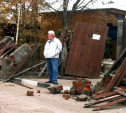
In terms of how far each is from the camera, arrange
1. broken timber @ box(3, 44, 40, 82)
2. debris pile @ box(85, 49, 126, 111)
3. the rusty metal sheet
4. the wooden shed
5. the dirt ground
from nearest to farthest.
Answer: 1. the dirt ground
2. debris pile @ box(85, 49, 126, 111)
3. broken timber @ box(3, 44, 40, 82)
4. the rusty metal sheet
5. the wooden shed

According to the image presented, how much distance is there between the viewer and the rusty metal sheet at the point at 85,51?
519 inches

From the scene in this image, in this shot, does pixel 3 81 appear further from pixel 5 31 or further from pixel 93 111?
pixel 5 31

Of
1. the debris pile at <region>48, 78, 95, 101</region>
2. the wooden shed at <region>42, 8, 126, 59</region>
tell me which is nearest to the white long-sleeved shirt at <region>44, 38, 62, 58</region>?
the debris pile at <region>48, 78, 95, 101</region>

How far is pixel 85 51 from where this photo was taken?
13.2 meters

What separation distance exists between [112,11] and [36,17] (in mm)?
5797

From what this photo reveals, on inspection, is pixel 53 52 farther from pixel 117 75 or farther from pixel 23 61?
pixel 117 75

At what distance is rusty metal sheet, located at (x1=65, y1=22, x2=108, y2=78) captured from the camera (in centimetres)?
1318

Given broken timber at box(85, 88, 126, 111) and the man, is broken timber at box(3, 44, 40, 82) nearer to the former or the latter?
the man

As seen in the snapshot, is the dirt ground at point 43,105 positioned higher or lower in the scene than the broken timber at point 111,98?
lower

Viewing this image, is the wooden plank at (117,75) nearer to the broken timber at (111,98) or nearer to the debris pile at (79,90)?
the broken timber at (111,98)

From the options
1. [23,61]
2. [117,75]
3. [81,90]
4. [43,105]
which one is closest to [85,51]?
[23,61]

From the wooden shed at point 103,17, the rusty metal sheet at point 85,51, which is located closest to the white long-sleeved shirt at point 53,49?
the rusty metal sheet at point 85,51

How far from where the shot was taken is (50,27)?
2580 centimetres

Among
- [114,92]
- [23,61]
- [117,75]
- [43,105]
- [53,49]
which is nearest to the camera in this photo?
[43,105]
